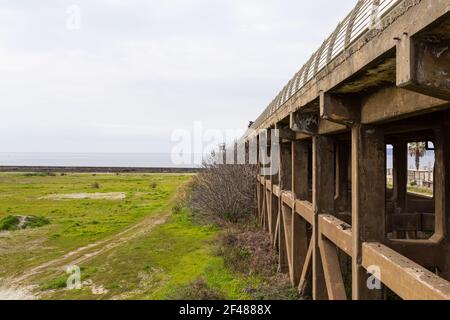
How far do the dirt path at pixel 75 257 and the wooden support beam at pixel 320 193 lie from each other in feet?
29.4

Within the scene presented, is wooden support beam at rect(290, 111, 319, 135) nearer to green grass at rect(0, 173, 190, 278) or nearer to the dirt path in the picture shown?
the dirt path

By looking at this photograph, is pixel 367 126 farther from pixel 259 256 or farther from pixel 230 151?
pixel 230 151

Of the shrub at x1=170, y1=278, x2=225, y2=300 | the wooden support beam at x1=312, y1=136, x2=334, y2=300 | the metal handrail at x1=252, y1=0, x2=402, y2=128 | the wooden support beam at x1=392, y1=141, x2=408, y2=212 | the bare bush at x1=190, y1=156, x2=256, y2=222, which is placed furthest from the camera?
the bare bush at x1=190, y1=156, x2=256, y2=222

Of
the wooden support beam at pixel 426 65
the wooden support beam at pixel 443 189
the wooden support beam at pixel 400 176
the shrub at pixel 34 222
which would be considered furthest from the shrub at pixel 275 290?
the shrub at pixel 34 222

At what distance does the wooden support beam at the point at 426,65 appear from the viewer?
9.70 ft

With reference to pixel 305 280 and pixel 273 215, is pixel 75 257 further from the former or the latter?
pixel 305 280

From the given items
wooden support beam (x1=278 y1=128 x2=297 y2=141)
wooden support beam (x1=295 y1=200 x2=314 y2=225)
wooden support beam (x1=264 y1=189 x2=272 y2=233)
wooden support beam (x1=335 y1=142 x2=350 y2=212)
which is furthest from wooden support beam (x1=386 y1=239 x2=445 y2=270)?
wooden support beam (x1=264 y1=189 x2=272 y2=233)

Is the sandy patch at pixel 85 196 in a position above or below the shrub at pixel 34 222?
above

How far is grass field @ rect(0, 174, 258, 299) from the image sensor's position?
12.0 m

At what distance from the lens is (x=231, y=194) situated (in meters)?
20.5

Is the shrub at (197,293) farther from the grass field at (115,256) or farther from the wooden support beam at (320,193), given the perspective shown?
the wooden support beam at (320,193)

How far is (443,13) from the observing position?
2.53 meters

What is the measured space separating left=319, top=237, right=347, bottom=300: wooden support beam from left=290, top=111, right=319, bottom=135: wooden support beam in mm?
2079

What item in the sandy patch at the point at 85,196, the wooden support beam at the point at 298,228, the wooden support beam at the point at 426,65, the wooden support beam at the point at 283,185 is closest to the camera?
the wooden support beam at the point at 426,65
